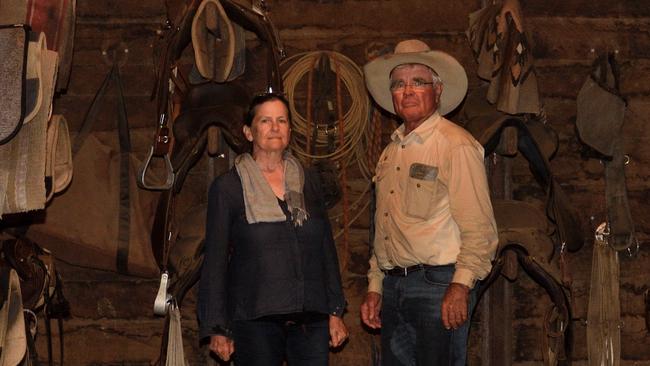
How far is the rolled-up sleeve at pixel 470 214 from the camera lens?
4.48m

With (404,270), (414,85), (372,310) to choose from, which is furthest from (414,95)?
(372,310)

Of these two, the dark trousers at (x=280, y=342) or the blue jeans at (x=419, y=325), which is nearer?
the dark trousers at (x=280, y=342)

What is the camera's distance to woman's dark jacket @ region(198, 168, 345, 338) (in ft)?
14.1

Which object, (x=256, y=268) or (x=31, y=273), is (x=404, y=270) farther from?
(x=31, y=273)

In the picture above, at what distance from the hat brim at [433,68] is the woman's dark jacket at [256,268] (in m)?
0.85

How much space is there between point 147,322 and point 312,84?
57.9 inches

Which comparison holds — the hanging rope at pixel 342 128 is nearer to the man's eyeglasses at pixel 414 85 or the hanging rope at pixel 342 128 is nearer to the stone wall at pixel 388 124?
the stone wall at pixel 388 124

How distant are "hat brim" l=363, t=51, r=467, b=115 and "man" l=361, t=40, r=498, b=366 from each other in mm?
62

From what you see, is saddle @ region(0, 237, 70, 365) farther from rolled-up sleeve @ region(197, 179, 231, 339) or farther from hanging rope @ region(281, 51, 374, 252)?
hanging rope @ region(281, 51, 374, 252)

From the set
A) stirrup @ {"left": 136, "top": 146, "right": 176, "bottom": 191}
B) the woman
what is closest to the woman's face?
the woman

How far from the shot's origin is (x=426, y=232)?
461 centimetres

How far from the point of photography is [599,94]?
6.02 metres

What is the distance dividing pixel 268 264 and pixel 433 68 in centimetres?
122

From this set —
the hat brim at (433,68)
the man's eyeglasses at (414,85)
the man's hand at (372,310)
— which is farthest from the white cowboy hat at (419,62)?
the man's hand at (372,310)
